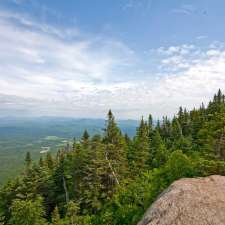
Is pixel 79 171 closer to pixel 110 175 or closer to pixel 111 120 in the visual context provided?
pixel 110 175

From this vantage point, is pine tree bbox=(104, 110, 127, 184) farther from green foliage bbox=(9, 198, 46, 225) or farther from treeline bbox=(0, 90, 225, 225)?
green foliage bbox=(9, 198, 46, 225)

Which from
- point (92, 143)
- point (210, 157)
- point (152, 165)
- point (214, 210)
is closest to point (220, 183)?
point (214, 210)

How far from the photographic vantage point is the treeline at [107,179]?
26219 mm

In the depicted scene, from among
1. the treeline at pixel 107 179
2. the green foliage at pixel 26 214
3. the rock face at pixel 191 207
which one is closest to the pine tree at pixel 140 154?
the treeline at pixel 107 179

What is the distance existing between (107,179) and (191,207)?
29.0 meters

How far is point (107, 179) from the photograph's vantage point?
1588 inches

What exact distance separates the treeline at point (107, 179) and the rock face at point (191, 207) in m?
8.93

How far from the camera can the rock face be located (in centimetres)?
1130

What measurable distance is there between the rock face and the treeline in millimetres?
8933

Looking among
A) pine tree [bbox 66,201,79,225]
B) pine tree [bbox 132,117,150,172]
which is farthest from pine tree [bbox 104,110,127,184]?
pine tree [bbox 66,201,79,225]

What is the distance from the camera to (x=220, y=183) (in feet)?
51.6

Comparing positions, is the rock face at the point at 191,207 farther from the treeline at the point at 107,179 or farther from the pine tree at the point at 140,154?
the pine tree at the point at 140,154

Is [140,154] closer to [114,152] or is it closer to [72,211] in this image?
[114,152]

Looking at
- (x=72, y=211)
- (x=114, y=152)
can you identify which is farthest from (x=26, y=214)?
(x=114, y=152)
